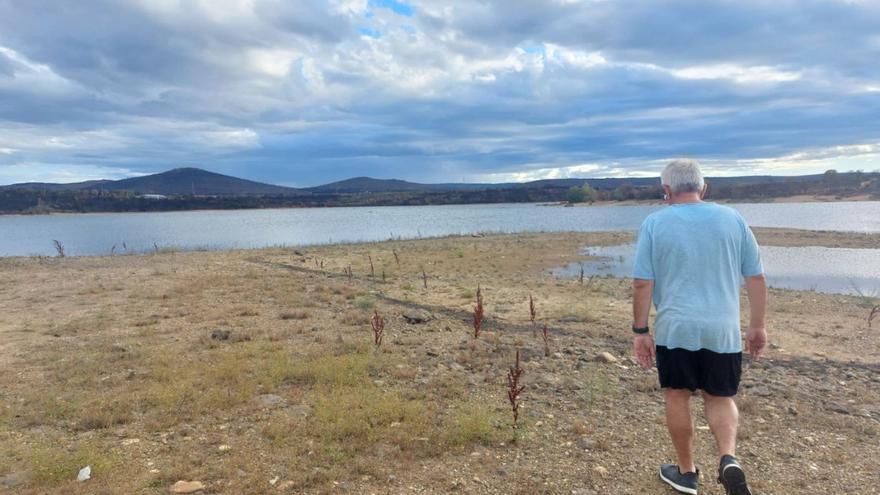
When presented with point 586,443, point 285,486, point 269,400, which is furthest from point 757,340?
point 269,400

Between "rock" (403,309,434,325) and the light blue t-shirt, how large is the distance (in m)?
6.17

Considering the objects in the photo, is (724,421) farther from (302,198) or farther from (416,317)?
(302,198)

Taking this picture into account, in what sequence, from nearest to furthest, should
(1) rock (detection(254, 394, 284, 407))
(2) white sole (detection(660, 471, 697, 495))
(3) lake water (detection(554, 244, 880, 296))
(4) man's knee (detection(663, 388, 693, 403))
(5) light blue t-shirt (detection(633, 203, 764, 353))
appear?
(5) light blue t-shirt (detection(633, 203, 764, 353)), (4) man's knee (detection(663, 388, 693, 403)), (2) white sole (detection(660, 471, 697, 495)), (1) rock (detection(254, 394, 284, 407)), (3) lake water (detection(554, 244, 880, 296))

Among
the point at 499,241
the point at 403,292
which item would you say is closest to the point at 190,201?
the point at 499,241

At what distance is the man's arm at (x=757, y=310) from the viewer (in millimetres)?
3616

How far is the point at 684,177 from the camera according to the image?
11.8 feet

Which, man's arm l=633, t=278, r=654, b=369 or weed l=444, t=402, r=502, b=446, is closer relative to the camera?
man's arm l=633, t=278, r=654, b=369

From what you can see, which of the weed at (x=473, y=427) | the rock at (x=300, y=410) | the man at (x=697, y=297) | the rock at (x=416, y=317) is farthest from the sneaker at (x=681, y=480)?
the rock at (x=416, y=317)

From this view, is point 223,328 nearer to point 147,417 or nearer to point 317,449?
point 147,417

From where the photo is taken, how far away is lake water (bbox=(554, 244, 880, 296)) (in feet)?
60.0

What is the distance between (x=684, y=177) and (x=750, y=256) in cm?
62

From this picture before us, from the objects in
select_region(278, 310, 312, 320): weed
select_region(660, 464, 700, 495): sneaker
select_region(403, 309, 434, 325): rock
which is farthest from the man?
select_region(278, 310, 312, 320): weed

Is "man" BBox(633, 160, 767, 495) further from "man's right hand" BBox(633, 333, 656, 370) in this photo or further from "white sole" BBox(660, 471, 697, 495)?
"white sole" BBox(660, 471, 697, 495)

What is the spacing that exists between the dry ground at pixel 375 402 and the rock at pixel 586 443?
0.8 inches
